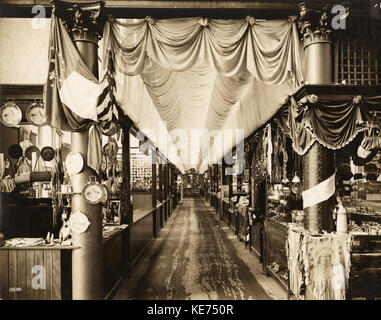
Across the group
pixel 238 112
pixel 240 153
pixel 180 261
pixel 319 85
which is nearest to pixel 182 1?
pixel 319 85

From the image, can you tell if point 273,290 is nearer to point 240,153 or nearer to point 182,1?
point 182,1

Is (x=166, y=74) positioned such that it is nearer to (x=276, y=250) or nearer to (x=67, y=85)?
(x=67, y=85)

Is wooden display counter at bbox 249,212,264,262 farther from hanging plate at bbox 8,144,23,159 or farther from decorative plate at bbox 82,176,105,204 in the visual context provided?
hanging plate at bbox 8,144,23,159

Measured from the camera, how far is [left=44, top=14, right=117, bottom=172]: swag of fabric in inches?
163

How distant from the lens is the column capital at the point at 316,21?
425 cm

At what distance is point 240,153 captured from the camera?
442 inches

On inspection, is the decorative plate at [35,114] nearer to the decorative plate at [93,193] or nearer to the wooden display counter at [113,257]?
the decorative plate at [93,193]

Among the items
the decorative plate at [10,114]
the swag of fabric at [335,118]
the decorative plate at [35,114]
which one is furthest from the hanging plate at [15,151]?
the swag of fabric at [335,118]

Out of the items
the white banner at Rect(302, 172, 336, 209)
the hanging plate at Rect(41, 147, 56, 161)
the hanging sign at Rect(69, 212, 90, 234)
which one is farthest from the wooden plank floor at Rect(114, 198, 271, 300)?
the hanging plate at Rect(41, 147, 56, 161)

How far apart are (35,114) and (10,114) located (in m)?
0.34

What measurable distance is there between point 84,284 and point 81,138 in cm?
187

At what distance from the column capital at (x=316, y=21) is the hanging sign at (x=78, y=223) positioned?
3.68 m

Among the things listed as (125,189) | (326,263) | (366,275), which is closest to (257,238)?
(125,189)
